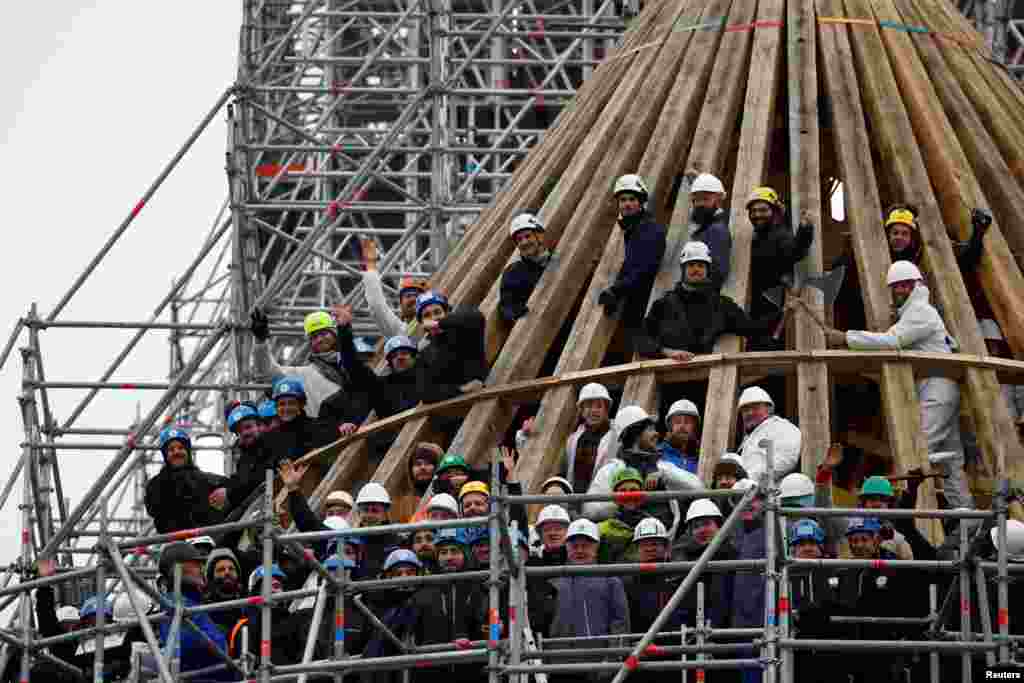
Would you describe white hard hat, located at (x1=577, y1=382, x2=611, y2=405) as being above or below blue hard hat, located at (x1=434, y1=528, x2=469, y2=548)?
above

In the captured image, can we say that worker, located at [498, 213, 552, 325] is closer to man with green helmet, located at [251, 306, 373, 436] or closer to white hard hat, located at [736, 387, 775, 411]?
man with green helmet, located at [251, 306, 373, 436]

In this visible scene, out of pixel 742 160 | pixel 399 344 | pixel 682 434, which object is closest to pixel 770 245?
pixel 742 160

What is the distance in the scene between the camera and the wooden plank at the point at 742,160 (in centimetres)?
3588

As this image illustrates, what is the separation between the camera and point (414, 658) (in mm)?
30766

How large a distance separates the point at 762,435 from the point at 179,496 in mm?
6621

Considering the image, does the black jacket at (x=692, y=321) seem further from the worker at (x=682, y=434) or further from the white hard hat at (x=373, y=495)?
the white hard hat at (x=373, y=495)

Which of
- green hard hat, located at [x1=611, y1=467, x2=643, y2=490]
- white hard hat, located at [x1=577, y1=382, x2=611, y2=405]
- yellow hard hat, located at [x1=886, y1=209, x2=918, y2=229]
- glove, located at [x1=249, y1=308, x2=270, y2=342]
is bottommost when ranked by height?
green hard hat, located at [x1=611, y1=467, x2=643, y2=490]

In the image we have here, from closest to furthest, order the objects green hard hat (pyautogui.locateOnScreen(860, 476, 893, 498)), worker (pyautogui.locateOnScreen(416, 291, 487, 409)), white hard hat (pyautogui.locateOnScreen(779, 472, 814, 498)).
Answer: green hard hat (pyautogui.locateOnScreen(860, 476, 893, 498)) < white hard hat (pyautogui.locateOnScreen(779, 472, 814, 498)) < worker (pyautogui.locateOnScreen(416, 291, 487, 409))

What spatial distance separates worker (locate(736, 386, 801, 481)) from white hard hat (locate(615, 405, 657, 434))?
835mm

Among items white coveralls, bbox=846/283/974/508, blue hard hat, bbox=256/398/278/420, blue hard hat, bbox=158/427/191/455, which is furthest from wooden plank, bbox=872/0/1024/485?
blue hard hat, bbox=158/427/191/455

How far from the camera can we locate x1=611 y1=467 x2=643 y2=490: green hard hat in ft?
110

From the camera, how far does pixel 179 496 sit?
38.3 metres

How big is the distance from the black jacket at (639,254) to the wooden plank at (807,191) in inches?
56.1

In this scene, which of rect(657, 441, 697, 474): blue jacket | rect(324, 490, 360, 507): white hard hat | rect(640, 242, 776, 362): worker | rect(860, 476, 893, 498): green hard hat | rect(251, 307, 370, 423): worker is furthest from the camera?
rect(251, 307, 370, 423): worker
